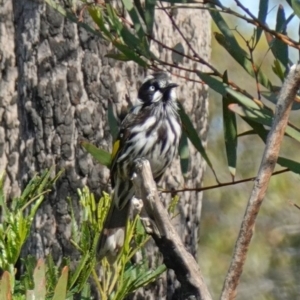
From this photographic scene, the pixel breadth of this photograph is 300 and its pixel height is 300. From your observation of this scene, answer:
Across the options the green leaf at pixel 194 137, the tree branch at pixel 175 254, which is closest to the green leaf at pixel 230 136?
the green leaf at pixel 194 137

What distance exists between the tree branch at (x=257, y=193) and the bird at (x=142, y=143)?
174 centimetres

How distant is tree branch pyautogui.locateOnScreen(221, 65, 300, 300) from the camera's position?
1.44m

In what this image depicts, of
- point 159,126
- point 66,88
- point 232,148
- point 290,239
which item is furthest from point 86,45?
point 290,239

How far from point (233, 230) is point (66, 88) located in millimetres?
4603

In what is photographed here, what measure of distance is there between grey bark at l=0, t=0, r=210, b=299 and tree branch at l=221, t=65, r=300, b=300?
185cm

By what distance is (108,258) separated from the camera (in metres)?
3.14

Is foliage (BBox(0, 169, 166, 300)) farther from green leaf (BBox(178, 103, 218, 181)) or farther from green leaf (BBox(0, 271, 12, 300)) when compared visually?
green leaf (BBox(0, 271, 12, 300))

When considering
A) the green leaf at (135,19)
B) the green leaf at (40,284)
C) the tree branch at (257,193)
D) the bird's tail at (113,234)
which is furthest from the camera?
the bird's tail at (113,234)

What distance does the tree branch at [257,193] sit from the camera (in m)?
1.44

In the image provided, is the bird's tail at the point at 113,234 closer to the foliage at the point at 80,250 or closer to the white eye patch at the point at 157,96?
the foliage at the point at 80,250

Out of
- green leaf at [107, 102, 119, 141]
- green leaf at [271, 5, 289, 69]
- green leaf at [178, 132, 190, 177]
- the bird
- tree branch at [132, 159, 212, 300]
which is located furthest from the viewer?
the bird

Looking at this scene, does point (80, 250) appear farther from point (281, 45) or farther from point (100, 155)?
point (281, 45)

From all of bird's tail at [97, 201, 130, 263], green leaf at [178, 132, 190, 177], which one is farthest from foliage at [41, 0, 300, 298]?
bird's tail at [97, 201, 130, 263]

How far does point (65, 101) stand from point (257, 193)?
1.93 metres
